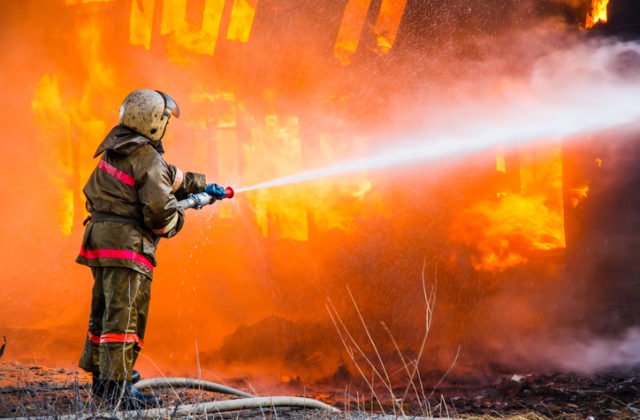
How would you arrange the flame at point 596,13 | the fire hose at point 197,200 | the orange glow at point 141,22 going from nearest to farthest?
the fire hose at point 197,200 < the flame at point 596,13 < the orange glow at point 141,22

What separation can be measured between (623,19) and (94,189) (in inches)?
337

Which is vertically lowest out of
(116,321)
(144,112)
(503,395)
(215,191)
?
(503,395)

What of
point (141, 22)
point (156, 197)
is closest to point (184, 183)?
A: point (156, 197)

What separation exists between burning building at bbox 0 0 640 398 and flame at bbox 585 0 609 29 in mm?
35

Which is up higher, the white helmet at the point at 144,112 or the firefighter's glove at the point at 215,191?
the white helmet at the point at 144,112

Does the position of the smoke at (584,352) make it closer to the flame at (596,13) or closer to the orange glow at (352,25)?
the flame at (596,13)

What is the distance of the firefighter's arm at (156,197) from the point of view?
4027 millimetres

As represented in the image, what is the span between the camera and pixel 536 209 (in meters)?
9.85

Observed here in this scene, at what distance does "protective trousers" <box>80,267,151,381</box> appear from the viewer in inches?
158

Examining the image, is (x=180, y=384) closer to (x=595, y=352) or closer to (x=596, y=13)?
(x=595, y=352)

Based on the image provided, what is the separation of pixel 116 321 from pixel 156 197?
2.68 feet

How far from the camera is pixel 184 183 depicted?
4.41 metres

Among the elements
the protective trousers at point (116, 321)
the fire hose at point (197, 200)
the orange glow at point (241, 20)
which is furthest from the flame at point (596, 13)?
the protective trousers at point (116, 321)

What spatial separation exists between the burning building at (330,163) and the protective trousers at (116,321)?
5076 mm
